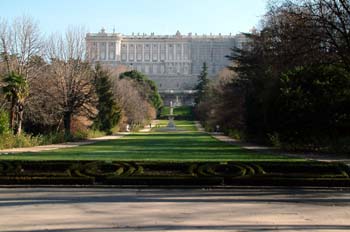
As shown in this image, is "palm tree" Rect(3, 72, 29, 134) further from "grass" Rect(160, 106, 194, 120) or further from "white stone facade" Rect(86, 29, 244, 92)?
"white stone facade" Rect(86, 29, 244, 92)

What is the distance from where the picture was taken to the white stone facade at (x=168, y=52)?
6407 inches

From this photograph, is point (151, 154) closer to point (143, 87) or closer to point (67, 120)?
point (67, 120)

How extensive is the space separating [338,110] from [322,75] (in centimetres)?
232

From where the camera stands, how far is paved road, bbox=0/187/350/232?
8.88m

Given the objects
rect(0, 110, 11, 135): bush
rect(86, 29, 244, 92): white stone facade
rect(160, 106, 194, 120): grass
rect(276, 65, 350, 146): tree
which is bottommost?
rect(160, 106, 194, 120): grass

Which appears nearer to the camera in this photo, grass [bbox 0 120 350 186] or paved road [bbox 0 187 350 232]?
paved road [bbox 0 187 350 232]

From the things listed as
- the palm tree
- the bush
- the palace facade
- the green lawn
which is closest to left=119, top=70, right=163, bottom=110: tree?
the palace facade

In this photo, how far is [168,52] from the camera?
16788cm

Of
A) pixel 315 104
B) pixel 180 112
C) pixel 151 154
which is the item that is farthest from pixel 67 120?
pixel 180 112

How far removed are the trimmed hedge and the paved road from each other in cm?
53

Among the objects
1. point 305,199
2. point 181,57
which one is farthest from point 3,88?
point 181,57

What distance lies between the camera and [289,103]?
30.9 meters

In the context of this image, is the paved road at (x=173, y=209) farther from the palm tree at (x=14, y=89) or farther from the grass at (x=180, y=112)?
the grass at (x=180, y=112)

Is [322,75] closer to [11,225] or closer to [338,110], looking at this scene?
[338,110]
